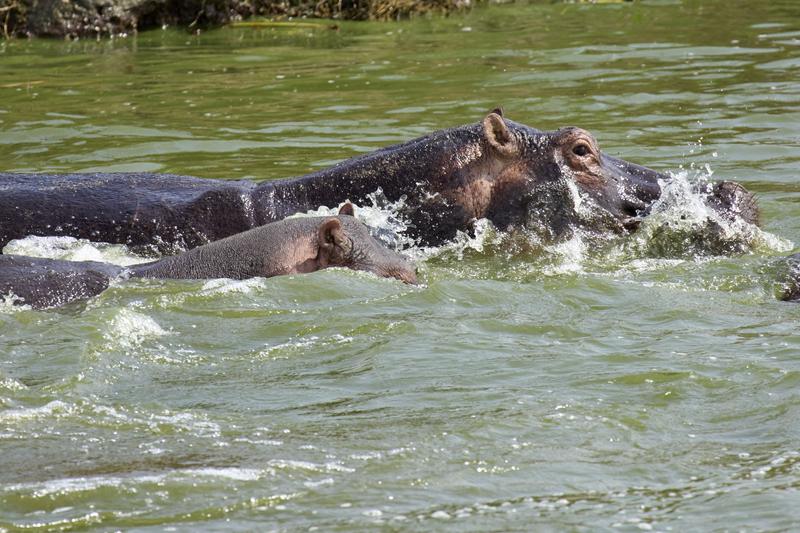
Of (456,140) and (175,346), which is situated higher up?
(456,140)

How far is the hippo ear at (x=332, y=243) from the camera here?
711 cm

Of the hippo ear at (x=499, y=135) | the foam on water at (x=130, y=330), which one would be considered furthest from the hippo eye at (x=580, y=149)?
the foam on water at (x=130, y=330)

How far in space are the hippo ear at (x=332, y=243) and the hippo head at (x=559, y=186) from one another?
160cm

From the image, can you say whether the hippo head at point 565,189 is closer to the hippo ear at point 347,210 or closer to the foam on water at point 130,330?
the hippo ear at point 347,210

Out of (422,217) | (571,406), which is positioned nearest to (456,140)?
(422,217)

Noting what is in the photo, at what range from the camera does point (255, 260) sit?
23.4 ft

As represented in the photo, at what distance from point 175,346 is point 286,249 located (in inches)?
41.7

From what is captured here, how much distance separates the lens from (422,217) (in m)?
8.48

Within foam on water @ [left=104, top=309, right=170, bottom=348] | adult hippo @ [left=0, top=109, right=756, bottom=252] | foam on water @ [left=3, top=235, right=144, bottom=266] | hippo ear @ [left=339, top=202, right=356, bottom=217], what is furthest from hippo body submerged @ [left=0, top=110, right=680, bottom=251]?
foam on water @ [left=104, top=309, right=170, bottom=348]

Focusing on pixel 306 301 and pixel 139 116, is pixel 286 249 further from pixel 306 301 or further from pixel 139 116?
pixel 139 116

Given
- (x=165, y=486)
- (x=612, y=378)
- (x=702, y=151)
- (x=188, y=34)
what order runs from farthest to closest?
(x=188, y=34) → (x=702, y=151) → (x=612, y=378) → (x=165, y=486)

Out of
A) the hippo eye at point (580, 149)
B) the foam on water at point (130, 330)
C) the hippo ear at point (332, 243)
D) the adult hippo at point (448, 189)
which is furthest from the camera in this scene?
the hippo eye at point (580, 149)

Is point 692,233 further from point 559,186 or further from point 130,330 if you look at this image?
point 130,330

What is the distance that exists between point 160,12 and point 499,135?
12.8 metres
